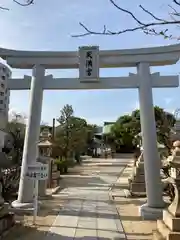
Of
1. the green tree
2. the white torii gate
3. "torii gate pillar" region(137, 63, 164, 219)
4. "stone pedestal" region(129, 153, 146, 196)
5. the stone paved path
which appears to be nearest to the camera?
the stone paved path

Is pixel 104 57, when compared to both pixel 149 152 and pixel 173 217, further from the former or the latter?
pixel 173 217

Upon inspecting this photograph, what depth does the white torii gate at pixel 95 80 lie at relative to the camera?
8633mm

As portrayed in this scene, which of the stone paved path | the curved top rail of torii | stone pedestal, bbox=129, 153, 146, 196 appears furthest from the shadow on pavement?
stone pedestal, bbox=129, 153, 146, 196

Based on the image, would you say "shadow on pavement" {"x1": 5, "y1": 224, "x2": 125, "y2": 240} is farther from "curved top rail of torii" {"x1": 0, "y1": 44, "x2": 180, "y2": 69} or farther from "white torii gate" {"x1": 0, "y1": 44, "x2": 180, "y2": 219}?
"curved top rail of torii" {"x1": 0, "y1": 44, "x2": 180, "y2": 69}

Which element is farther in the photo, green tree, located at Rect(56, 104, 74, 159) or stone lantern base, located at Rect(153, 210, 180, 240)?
green tree, located at Rect(56, 104, 74, 159)

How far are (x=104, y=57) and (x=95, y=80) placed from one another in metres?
0.76

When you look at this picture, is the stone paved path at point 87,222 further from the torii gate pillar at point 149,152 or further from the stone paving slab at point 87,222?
the torii gate pillar at point 149,152

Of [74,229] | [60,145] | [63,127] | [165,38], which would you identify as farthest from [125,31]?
[63,127]

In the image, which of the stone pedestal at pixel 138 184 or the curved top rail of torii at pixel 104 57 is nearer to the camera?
the curved top rail of torii at pixel 104 57

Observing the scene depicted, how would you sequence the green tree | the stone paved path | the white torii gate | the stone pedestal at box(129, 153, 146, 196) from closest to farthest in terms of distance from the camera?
the stone paved path → the white torii gate → the stone pedestal at box(129, 153, 146, 196) → the green tree

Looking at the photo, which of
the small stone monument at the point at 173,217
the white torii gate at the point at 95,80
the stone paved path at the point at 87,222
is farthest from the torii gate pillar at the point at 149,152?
the small stone monument at the point at 173,217

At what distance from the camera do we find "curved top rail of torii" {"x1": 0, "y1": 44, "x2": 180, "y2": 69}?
8953mm

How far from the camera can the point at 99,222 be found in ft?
25.8

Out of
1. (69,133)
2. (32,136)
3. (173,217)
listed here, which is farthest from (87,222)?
(69,133)
